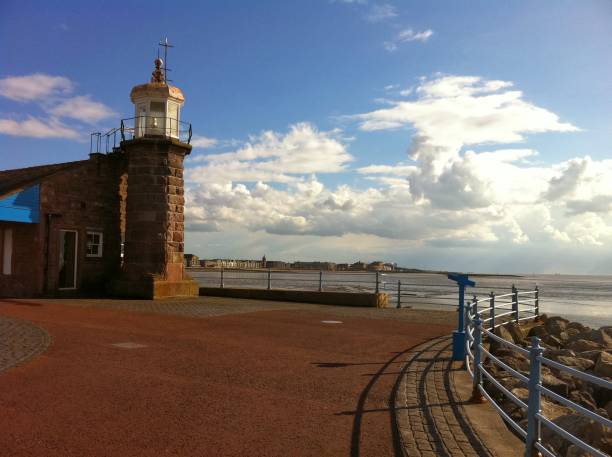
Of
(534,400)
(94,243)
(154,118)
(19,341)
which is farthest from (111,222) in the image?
(534,400)

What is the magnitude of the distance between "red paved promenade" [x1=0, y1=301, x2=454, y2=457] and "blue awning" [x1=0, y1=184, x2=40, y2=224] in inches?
261

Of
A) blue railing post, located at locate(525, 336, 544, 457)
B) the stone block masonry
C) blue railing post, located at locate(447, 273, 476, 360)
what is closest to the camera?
blue railing post, located at locate(525, 336, 544, 457)

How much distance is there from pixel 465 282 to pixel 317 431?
13.7ft

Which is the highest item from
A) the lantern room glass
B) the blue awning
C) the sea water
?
the lantern room glass

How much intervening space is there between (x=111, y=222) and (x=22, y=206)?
3.48m

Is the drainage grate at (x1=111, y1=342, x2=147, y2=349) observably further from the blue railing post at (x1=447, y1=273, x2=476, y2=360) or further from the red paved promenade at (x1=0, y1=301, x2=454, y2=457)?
the blue railing post at (x1=447, y1=273, x2=476, y2=360)

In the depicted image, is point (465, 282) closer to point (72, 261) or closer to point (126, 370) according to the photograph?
point (126, 370)

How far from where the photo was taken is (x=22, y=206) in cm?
1642

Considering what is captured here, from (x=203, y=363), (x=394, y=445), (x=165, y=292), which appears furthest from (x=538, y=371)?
(x=165, y=292)

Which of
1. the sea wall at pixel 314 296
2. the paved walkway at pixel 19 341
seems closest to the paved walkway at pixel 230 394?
the paved walkway at pixel 19 341

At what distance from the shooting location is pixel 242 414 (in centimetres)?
524

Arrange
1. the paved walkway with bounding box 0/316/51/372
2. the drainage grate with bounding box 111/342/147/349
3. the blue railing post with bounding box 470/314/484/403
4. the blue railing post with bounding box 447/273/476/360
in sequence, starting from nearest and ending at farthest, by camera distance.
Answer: the blue railing post with bounding box 470/314/484/403 < the paved walkway with bounding box 0/316/51/372 < the blue railing post with bounding box 447/273/476/360 < the drainage grate with bounding box 111/342/147/349

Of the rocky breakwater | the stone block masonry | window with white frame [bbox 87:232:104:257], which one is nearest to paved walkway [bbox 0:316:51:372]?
the rocky breakwater

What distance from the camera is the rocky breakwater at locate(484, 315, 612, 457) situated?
17.2ft
